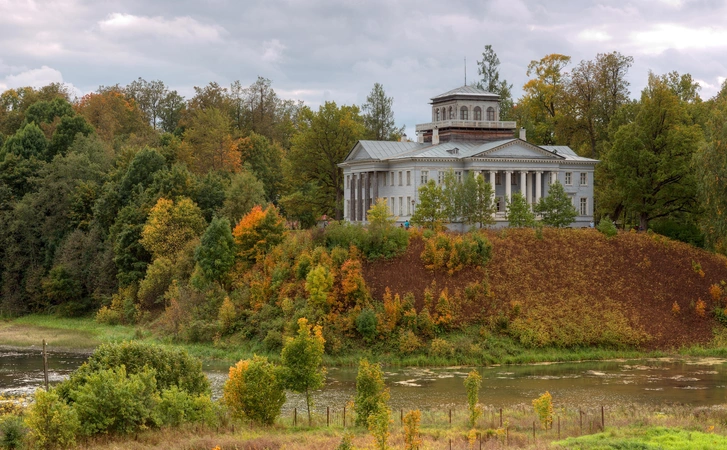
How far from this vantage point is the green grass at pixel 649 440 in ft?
111

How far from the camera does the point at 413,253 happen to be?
66.2 meters

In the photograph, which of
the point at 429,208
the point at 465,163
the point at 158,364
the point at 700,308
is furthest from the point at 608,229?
the point at 158,364

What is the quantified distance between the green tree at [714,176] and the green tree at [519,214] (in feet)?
39.8

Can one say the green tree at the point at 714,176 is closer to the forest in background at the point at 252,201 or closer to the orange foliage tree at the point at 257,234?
the forest in background at the point at 252,201

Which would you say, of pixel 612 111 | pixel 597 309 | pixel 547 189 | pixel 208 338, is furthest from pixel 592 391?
pixel 612 111

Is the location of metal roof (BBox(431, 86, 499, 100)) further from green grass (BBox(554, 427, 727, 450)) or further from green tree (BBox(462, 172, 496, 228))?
green grass (BBox(554, 427, 727, 450))

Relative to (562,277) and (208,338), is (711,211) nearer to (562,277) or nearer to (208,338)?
(562,277)

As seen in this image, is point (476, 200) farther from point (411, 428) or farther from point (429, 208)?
point (411, 428)

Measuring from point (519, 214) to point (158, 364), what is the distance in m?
36.7

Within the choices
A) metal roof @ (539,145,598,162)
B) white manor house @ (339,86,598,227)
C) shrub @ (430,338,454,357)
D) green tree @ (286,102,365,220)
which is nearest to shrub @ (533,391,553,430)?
shrub @ (430,338,454,357)

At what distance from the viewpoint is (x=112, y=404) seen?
123 feet

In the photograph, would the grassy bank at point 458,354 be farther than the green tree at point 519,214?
No

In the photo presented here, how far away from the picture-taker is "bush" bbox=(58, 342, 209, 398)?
138ft

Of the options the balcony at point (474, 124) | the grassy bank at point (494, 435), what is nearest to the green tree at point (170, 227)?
the balcony at point (474, 124)
